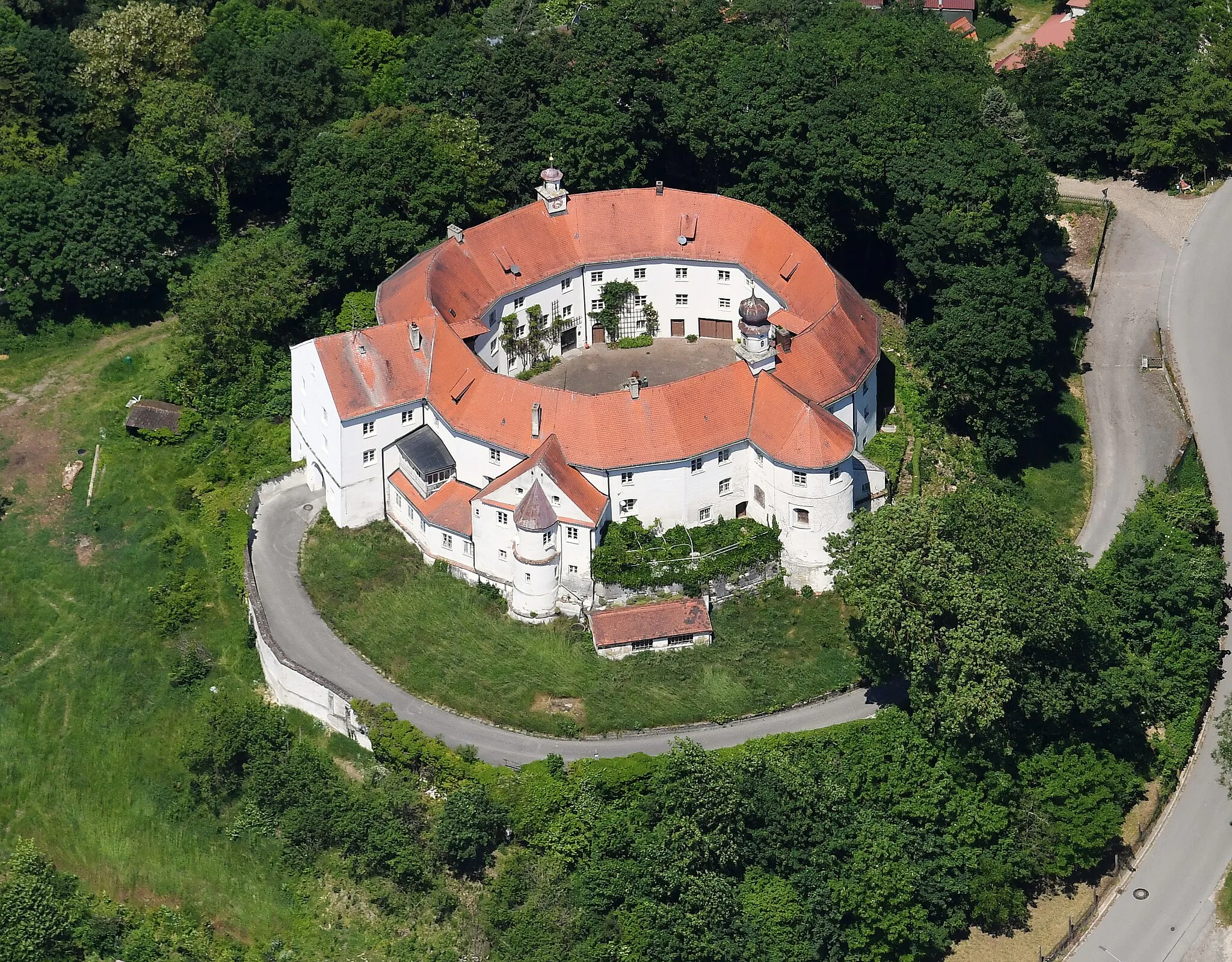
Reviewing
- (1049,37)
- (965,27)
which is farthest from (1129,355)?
(965,27)

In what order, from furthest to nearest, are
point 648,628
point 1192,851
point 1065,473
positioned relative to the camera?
point 1065,473 → point 648,628 → point 1192,851

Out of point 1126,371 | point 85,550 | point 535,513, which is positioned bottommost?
point 85,550

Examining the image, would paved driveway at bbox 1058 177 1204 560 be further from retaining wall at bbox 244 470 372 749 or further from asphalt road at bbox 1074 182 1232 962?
retaining wall at bbox 244 470 372 749

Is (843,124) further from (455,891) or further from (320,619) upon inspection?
(455,891)

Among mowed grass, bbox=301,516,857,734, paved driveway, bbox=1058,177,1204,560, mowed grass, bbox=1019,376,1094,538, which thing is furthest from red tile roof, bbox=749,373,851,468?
paved driveway, bbox=1058,177,1204,560

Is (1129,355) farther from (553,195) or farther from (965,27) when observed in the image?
(965,27)

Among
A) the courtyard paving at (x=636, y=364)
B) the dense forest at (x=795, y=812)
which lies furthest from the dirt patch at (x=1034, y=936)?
the courtyard paving at (x=636, y=364)

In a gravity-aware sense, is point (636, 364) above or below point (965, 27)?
below
